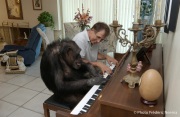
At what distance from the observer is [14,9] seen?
5453 millimetres

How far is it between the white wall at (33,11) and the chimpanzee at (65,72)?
3214 mm

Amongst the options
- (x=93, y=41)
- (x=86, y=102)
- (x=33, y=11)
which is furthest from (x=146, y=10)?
(x=33, y=11)

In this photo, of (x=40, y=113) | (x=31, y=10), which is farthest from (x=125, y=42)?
(x=31, y=10)

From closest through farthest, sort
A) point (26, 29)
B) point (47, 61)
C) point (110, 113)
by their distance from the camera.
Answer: point (110, 113), point (47, 61), point (26, 29)

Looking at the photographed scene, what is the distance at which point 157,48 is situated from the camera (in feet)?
7.17

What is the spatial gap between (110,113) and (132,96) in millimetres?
172

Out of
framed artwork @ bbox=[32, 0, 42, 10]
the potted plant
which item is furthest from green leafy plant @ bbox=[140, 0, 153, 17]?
framed artwork @ bbox=[32, 0, 42, 10]

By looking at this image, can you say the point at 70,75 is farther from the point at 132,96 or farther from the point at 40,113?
the point at 40,113

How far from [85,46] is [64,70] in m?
0.60

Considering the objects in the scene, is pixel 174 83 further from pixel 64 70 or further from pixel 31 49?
pixel 31 49

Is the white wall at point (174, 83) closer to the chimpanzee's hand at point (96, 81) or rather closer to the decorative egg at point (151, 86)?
the decorative egg at point (151, 86)

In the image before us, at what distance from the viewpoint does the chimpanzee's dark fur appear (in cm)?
166

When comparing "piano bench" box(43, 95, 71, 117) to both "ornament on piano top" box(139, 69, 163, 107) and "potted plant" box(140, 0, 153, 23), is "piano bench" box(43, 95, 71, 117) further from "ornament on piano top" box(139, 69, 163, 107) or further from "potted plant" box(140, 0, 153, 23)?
"potted plant" box(140, 0, 153, 23)

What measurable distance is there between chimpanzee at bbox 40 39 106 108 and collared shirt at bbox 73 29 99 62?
14.2 inches
